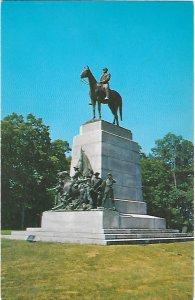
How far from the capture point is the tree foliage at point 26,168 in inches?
1289

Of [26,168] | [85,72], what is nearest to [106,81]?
[85,72]

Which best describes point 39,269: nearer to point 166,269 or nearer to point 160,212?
point 166,269

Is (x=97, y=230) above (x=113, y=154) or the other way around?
the other way around

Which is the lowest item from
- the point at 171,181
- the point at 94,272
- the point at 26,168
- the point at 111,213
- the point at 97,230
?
the point at 94,272

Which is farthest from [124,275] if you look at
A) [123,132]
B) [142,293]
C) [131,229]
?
[123,132]

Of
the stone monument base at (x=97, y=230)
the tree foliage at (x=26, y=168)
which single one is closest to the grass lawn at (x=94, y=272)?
the stone monument base at (x=97, y=230)

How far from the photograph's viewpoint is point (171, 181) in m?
41.7

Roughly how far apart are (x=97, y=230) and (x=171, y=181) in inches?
1125

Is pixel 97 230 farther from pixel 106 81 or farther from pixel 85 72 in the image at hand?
pixel 106 81

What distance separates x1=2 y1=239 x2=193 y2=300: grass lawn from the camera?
762 cm

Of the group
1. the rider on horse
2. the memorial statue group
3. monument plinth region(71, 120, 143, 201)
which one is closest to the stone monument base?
the memorial statue group

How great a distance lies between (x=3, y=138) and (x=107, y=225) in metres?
20.6

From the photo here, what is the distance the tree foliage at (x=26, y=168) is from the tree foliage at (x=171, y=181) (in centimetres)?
903

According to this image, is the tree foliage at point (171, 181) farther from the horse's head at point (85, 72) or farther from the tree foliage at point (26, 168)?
the horse's head at point (85, 72)
